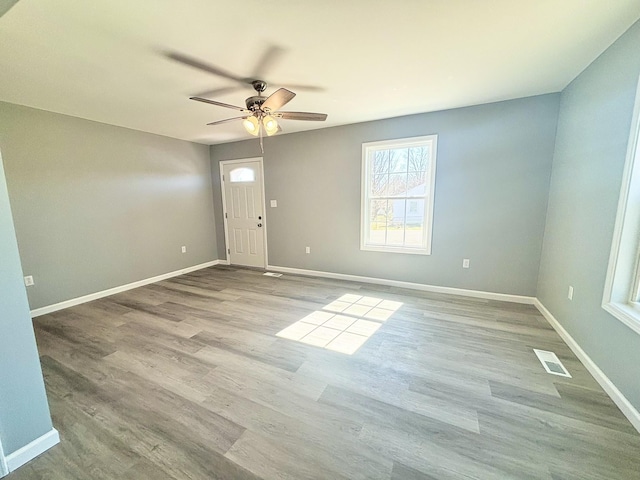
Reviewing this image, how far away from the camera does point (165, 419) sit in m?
1.62

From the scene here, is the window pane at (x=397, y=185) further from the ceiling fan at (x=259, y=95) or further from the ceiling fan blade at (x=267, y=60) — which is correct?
the ceiling fan blade at (x=267, y=60)

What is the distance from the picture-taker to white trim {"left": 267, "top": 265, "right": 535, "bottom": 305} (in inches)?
131

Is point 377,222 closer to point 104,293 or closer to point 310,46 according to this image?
point 310,46

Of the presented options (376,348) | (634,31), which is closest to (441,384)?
(376,348)

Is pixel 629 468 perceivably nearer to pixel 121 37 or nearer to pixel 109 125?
pixel 121 37

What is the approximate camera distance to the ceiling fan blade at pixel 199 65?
6.58ft

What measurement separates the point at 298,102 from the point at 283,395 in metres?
3.02

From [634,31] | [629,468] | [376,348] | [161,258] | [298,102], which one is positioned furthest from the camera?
[161,258]

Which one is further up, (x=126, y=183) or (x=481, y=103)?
(x=481, y=103)

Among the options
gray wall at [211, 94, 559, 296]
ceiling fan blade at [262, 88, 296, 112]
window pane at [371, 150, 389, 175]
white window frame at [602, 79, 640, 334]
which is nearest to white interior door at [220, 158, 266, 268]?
gray wall at [211, 94, 559, 296]

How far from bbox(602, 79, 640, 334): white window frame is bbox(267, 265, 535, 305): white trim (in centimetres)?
153

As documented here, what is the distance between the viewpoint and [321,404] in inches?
67.9

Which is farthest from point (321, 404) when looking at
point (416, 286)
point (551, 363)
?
point (416, 286)

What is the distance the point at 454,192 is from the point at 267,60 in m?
2.76
